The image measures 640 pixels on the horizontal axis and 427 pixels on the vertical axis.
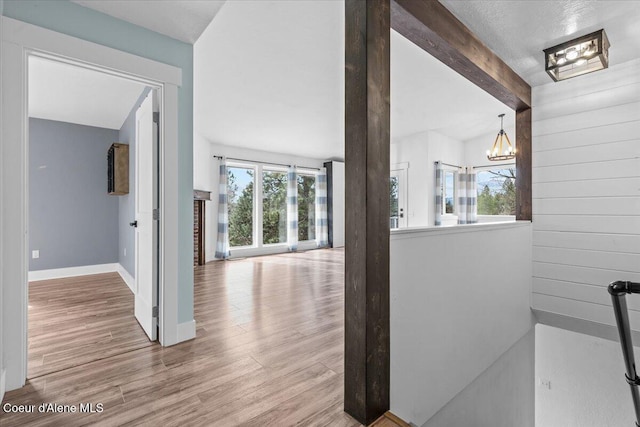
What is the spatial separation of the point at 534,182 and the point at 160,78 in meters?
3.75

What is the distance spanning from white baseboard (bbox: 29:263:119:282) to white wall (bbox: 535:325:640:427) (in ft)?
20.3

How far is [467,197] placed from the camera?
21.0ft

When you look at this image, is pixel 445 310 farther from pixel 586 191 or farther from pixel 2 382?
pixel 2 382

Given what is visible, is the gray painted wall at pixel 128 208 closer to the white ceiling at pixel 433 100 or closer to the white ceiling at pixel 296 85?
the white ceiling at pixel 296 85

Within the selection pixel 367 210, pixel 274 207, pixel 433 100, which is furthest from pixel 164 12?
pixel 274 207

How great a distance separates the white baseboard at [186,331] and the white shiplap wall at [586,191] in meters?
3.47

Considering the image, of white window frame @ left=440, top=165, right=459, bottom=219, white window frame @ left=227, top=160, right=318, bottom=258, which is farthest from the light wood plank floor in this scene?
white window frame @ left=440, top=165, right=459, bottom=219

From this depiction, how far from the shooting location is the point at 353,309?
146cm

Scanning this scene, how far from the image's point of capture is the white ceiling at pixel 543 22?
1.98 m

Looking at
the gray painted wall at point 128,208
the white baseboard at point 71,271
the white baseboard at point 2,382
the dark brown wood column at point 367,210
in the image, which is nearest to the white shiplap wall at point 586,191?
the dark brown wood column at point 367,210

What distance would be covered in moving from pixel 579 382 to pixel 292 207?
17.9ft

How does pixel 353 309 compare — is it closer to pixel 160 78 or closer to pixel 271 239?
pixel 160 78

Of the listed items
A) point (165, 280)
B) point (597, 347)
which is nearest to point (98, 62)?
point (165, 280)

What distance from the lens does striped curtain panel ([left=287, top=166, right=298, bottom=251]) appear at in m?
6.93
